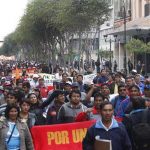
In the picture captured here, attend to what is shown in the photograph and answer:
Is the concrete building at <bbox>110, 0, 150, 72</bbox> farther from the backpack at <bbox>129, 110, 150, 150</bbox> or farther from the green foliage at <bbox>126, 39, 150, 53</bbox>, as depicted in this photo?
the backpack at <bbox>129, 110, 150, 150</bbox>

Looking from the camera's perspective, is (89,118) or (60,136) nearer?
(89,118)

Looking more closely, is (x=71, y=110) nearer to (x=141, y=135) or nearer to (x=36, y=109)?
(x=36, y=109)

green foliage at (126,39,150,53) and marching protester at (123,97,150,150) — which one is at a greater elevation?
green foliage at (126,39,150,53)

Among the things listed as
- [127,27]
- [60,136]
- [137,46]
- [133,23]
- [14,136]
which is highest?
[133,23]

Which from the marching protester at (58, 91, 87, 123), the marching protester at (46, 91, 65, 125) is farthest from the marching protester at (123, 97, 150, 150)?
the marching protester at (46, 91, 65, 125)

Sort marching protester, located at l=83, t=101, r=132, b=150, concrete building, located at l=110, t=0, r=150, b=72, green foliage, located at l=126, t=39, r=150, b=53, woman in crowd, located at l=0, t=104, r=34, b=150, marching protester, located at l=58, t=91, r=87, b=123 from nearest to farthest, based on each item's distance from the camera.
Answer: marching protester, located at l=83, t=101, r=132, b=150 < woman in crowd, located at l=0, t=104, r=34, b=150 < marching protester, located at l=58, t=91, r=87, b=123 < green foliage, located at l=126, t=39, r=150, b=53 < concrete building, located at l=110, t=0, r=150, b=72

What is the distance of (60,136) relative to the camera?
972 cm

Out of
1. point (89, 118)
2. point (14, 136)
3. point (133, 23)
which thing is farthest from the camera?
point (133, 23)

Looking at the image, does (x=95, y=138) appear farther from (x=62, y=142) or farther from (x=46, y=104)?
(x=46, y=104)

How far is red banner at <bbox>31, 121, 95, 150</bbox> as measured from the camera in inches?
375

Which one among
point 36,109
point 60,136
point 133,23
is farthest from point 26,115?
point 133,23

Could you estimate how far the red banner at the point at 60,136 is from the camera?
952cm

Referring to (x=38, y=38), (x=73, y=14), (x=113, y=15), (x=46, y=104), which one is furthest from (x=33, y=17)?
(x=46, y=104)

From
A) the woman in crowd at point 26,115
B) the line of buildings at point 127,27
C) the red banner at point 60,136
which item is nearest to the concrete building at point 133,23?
the line of buildings at point 127,27
